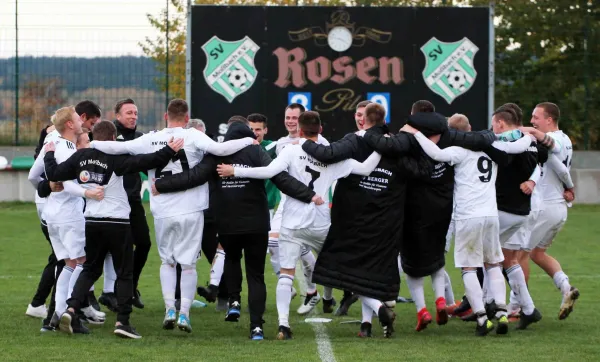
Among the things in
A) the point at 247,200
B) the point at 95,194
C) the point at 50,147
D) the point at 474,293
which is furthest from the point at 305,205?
the point at 50,147

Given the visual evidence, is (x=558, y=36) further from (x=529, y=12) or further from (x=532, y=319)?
(x=532, y=319)

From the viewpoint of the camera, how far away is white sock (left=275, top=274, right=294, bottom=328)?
929 cm

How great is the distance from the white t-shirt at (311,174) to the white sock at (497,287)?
140cm

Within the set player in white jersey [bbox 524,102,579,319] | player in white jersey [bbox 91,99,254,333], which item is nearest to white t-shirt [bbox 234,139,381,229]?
player in white jersey [bbox 91,99,254,333]

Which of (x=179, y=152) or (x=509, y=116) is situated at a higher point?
(x=509, y=116)

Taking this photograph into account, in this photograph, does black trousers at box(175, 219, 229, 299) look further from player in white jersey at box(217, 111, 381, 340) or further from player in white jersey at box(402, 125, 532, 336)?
player in white jersey at box(402, 125, 532, 336)

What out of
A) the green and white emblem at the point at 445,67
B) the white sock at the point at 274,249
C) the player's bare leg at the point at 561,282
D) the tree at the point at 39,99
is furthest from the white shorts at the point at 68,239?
the tree at the point at 39,99

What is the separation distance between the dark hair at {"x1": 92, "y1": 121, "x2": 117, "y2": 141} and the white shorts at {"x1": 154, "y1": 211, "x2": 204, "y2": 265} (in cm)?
80

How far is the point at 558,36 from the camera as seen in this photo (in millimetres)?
23000

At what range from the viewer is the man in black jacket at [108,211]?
9.27m

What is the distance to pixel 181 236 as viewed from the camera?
9422 mm

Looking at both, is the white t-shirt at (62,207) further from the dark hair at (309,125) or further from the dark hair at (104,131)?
the dark hair at (309,125)

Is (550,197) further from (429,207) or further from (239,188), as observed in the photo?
(239,188)

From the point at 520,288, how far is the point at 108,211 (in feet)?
11.8
